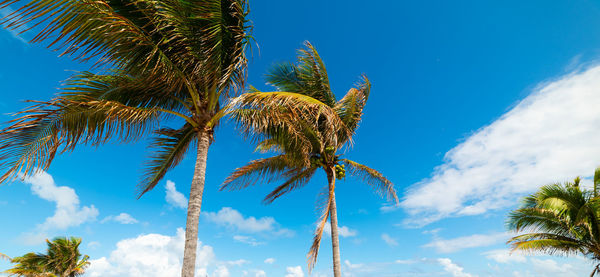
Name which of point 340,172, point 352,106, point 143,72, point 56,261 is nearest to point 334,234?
point 340,172

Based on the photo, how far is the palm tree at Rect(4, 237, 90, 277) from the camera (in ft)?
71.4

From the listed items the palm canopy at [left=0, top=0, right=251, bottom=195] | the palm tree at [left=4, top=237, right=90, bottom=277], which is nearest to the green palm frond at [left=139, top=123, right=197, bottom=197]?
the palm canopy at [left=0, top=0, right=251, bottom=195]

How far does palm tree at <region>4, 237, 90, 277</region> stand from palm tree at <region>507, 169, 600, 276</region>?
29.3m

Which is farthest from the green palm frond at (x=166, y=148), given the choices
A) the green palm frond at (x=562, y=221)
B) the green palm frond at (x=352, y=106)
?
the green palm frond at (x=562, y=221)

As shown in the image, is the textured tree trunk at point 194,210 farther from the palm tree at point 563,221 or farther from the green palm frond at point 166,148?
the palm tree at point 563,221

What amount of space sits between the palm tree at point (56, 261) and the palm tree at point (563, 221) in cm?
2933

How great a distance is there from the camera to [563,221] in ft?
44.1

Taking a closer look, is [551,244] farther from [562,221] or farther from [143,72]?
[143,72]

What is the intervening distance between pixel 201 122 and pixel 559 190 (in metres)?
16.0

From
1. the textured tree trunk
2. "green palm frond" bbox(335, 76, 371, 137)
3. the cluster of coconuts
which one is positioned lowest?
the textured tree trunk

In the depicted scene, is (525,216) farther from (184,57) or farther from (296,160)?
(184,57)

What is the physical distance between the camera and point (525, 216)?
14383 millimetres

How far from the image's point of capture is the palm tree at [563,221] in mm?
12758

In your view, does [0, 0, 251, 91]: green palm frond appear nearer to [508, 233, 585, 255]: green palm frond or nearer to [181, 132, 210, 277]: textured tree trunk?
[181, 132, 210, 277]: textured tree trunk
